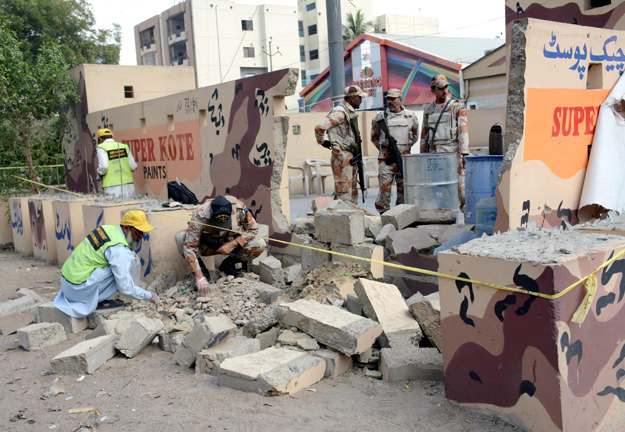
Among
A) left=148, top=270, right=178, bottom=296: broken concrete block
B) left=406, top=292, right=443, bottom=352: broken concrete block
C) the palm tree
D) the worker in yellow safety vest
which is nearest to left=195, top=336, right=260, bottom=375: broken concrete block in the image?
left=406, top=292, right=443, bottom=352: broken concrete block

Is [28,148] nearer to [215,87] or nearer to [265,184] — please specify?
[215,87]

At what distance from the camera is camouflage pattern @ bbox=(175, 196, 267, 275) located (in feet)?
17.6

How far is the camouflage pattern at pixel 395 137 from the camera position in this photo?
6.77m

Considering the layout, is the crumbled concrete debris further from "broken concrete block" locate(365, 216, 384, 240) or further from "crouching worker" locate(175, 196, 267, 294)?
"crouching worker" locate(175, 196, 267, 294)

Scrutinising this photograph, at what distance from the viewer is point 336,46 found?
10547 mm

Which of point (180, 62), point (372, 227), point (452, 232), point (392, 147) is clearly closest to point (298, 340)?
point (452, 232)

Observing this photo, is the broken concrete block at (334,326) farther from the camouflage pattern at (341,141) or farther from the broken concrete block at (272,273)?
the camouflage pattern at (341,141)

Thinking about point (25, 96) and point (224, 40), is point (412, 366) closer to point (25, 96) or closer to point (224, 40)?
point (25, 96)

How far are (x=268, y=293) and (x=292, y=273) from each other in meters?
0.75

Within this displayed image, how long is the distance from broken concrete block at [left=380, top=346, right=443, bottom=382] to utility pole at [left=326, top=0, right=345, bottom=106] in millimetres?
7473

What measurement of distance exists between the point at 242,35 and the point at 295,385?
130 ft

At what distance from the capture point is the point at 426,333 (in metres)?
3.75

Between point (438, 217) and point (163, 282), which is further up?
point (438, 217)

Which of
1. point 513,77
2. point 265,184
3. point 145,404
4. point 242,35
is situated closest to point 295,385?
point 145,404
